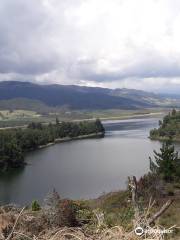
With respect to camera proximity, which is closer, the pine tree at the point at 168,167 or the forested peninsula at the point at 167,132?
the pine tree at the point at 168,167

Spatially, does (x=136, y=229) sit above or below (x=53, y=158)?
above

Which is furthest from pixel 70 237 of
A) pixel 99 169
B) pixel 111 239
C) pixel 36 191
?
pixel 99 169

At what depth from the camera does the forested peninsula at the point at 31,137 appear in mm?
76375

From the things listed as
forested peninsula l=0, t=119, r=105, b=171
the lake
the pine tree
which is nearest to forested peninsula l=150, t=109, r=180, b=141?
the lake

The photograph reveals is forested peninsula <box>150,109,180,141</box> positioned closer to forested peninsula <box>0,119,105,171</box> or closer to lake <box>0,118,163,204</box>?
A: lake <box>0,118,163,204</box>

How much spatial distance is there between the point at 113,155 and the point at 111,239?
244ft

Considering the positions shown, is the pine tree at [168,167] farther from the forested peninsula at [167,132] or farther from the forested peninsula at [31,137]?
the forested peninsula at [167,132]

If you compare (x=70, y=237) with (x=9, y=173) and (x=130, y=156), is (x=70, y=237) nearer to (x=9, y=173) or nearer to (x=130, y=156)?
(x=9, y=173)

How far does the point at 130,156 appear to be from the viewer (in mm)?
75625

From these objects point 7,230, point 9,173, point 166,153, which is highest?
point 7,230

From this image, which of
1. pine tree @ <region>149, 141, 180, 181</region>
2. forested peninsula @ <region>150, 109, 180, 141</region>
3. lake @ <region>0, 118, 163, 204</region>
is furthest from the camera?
forested peninsula @ <region>150, 109, 180, 141</region>

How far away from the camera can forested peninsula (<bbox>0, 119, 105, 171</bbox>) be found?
76.4m

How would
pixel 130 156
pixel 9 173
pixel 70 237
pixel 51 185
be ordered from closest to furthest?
pixel 70 237, pixel 51 185, pixel 9 173, pixel 130 156

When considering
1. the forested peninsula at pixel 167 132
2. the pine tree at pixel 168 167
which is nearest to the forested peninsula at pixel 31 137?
the forested peninsula at pixel 167 132
